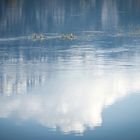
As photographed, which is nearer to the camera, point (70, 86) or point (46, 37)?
point (70, 86)

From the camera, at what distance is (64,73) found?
26906 mm

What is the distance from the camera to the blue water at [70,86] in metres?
18.4

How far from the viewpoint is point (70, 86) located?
24.2m

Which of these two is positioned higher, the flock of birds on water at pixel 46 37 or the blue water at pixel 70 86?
the flock of birds on water at pixel 46 37

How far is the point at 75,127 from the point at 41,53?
15365mm

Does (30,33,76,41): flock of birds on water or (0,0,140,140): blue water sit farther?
(30,33,76,41): flock of birds on water

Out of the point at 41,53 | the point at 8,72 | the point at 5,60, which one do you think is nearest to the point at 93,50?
the point at 41,53

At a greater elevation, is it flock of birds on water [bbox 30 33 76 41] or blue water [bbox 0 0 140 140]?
flock of birds on water [bbox 30 33 76 41]

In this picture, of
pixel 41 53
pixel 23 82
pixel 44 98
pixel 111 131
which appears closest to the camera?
pixel 111 131

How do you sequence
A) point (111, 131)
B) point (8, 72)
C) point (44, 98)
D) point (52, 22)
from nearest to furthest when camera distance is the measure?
point (111, 131) < point (44, 98) < point (8, 72) < point (52, 22)

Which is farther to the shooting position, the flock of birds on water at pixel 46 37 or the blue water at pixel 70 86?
the flock of birds on water at pixel 46 37

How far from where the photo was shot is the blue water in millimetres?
18434

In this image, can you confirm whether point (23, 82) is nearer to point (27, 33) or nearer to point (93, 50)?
point (93, 50)

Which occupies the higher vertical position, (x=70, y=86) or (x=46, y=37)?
(x=46, y=37)
